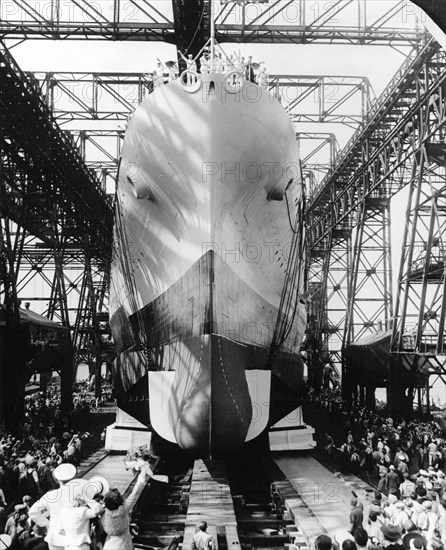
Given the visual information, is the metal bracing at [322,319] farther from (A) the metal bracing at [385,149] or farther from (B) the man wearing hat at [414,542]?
(B) the man wearing hat at [414,542]

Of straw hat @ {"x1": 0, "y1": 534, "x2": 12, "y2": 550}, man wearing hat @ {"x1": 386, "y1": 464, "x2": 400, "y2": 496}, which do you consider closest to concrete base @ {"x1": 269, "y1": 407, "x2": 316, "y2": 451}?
man wearing hat @ {"x1": 386, "y1": 464, "x2": 400, "y2": 496}

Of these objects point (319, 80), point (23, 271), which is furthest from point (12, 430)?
point (23, 271)

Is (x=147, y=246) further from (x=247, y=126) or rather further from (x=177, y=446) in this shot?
(x=177, y=446)

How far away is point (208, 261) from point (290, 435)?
14.7 feet

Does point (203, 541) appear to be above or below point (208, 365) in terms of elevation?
below

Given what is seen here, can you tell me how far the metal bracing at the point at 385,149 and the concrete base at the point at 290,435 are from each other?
8909 mm

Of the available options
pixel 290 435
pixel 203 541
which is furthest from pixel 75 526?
pixel 290 435

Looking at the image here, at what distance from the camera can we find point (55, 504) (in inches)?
169

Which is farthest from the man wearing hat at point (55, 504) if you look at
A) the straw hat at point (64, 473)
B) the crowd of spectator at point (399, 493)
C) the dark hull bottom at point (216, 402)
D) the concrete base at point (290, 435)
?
the concrete base at point (290, 435)

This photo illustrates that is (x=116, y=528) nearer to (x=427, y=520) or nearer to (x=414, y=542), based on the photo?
(x=414, y=542)

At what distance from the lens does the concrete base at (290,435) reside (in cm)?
1116

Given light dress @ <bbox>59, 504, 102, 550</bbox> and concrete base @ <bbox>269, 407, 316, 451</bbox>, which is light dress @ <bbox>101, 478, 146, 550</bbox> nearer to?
light dress @ <bbox>59, 504, 102, 550</bbox>

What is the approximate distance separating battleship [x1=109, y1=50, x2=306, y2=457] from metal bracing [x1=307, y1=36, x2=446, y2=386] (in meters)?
7.05

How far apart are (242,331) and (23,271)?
4847 centimetres
